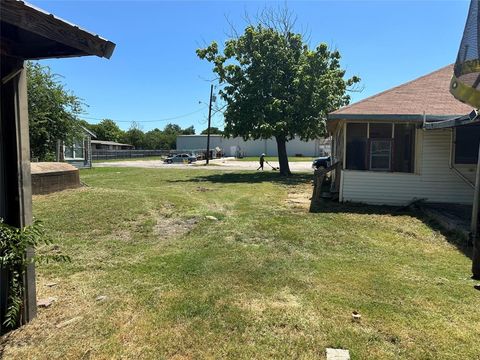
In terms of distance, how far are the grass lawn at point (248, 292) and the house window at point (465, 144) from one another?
3.98m

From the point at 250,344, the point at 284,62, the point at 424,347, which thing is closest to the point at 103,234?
the point at 250,344

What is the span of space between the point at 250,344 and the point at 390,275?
2.76m

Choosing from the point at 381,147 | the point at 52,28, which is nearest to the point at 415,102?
the point at 381,147

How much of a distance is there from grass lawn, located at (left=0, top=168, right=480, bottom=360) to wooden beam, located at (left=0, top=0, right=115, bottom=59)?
252 cm

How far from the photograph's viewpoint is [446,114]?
10938 millimetres

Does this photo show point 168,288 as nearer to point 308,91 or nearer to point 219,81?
point 308,91

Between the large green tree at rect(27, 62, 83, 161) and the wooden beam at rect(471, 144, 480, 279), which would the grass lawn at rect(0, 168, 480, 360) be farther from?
the large green tree at rect(27, 62, 83, 161)

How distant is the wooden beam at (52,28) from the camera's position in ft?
9.11

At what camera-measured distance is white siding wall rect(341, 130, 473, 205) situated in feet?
38.0

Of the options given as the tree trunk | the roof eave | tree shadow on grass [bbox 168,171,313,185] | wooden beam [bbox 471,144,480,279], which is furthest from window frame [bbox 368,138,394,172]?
the tree trunk

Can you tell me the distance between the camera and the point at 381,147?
1205 centimetres

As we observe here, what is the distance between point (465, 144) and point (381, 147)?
88.8 inches

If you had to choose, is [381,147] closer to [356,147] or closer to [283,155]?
[356,147]

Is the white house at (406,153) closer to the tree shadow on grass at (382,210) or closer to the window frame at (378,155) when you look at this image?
the window frame at (378,155)
